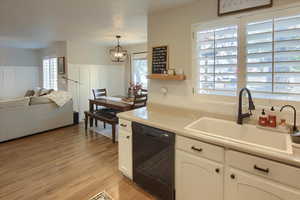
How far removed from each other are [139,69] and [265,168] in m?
5.00

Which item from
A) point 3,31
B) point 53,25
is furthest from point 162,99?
point 3,31

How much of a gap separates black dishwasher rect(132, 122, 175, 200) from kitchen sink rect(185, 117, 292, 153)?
30 cm

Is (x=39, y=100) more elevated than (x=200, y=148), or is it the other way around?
(x=39, y=100)

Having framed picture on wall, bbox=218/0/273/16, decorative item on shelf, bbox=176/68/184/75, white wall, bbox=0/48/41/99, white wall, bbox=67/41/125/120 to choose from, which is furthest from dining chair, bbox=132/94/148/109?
white wall, bbox=0/48/41/99

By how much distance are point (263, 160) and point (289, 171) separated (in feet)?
0.48

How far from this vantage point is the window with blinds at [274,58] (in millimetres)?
1611

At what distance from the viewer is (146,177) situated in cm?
208

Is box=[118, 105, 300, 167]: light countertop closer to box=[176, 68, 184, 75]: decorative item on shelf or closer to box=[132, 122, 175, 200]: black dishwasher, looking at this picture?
box=[132, 122, 175, 200]: black dishwasher

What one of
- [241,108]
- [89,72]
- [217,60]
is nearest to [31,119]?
[89,72]

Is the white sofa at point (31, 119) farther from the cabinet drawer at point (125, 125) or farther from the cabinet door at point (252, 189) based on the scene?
the cabinet door at point (252, 189)

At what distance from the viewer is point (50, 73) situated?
237 inches

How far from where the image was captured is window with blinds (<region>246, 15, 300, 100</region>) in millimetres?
1611

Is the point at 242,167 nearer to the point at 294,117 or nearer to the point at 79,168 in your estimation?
the point at 294,117

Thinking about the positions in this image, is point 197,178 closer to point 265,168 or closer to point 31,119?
point 265,168
